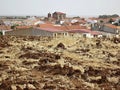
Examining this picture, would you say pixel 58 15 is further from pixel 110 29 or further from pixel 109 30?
pixel 110 29

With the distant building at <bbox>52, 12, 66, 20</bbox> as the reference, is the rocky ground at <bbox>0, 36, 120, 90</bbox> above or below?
above

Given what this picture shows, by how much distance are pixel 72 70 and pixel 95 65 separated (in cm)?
331

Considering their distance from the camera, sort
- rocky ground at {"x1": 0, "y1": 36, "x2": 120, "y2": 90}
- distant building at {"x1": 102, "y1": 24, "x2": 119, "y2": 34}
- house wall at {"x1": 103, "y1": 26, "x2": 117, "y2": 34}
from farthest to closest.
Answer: house wall at {"x1": 103, "y1": 26, "x2": 117, "y2": 34}, distant building at {"x1": 102, "y1": 24, "x2": 119, "y2": 34}, rocky ground at {"x1": 0, "y1": 36, "x2": 120, "y2": 90}

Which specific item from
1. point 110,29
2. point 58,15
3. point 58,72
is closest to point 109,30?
point 110,29

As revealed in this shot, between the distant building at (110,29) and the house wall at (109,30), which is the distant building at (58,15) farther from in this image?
the house wall at (109,30)

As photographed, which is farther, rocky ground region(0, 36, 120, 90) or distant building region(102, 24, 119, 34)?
distant building region(102, 24, 119, 34)

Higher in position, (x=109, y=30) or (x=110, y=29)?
(x=110, y=29)

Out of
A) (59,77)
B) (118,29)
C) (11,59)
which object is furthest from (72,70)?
(118,29)

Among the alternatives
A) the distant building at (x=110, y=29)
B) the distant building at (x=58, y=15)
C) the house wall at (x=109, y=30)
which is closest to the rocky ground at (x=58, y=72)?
the distant building at (x=110, y=29)

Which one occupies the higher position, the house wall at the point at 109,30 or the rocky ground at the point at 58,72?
the rocky ground at the point at 58,72

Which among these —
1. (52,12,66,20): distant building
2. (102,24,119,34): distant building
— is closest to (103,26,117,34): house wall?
(102,24,119,34): distant building

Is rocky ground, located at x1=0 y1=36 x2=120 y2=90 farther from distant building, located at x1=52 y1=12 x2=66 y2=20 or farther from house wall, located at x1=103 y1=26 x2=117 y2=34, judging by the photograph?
distant building, located at x1=52 y1=12 x2=66 y2=20

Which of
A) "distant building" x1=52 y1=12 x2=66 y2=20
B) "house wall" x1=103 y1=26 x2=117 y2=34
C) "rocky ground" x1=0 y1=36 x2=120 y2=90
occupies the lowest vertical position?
"distant building" x1=52 y1=12 x2=66 y2=20

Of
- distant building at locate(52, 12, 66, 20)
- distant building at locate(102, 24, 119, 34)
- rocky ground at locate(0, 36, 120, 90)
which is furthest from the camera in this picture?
distant building at locate(52, 12, 66, 20)
